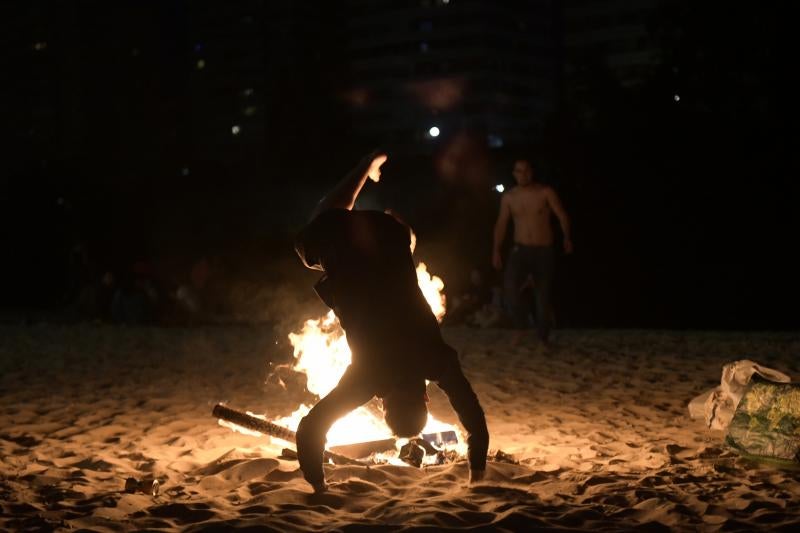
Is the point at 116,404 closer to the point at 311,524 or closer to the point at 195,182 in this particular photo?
the point at 311,524

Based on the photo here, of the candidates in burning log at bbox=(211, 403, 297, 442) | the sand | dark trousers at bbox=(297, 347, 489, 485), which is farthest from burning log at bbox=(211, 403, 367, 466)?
dark trousers at bbox=(297, 347, 489, 485)

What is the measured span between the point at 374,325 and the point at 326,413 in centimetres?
51

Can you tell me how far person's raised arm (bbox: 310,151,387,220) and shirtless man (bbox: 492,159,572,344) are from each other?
5.39 meters

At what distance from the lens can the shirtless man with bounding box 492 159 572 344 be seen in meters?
10.5

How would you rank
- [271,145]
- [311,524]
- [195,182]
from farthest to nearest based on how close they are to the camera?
[271,145] < [195,182] < [311,524]

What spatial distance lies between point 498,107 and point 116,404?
324 ft

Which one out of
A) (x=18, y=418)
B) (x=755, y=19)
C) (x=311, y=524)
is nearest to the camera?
(x=311, y=524)

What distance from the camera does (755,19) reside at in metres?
20.4

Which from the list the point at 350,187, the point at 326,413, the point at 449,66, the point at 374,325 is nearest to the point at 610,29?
the point at 449,66

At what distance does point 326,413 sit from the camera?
16.0ft

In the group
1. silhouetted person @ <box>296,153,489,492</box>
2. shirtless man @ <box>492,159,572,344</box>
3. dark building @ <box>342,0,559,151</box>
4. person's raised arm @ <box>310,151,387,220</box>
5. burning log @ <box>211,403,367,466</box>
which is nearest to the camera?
silhouetted person @ <box>296,153,489,492</box>

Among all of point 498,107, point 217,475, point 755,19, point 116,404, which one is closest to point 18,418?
point 116,404

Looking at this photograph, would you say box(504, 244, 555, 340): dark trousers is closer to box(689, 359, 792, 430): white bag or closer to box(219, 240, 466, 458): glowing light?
box(219, 240, 466, 458): glowing light

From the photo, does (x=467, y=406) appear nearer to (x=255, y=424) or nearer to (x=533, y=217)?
(x=255, y=424)
